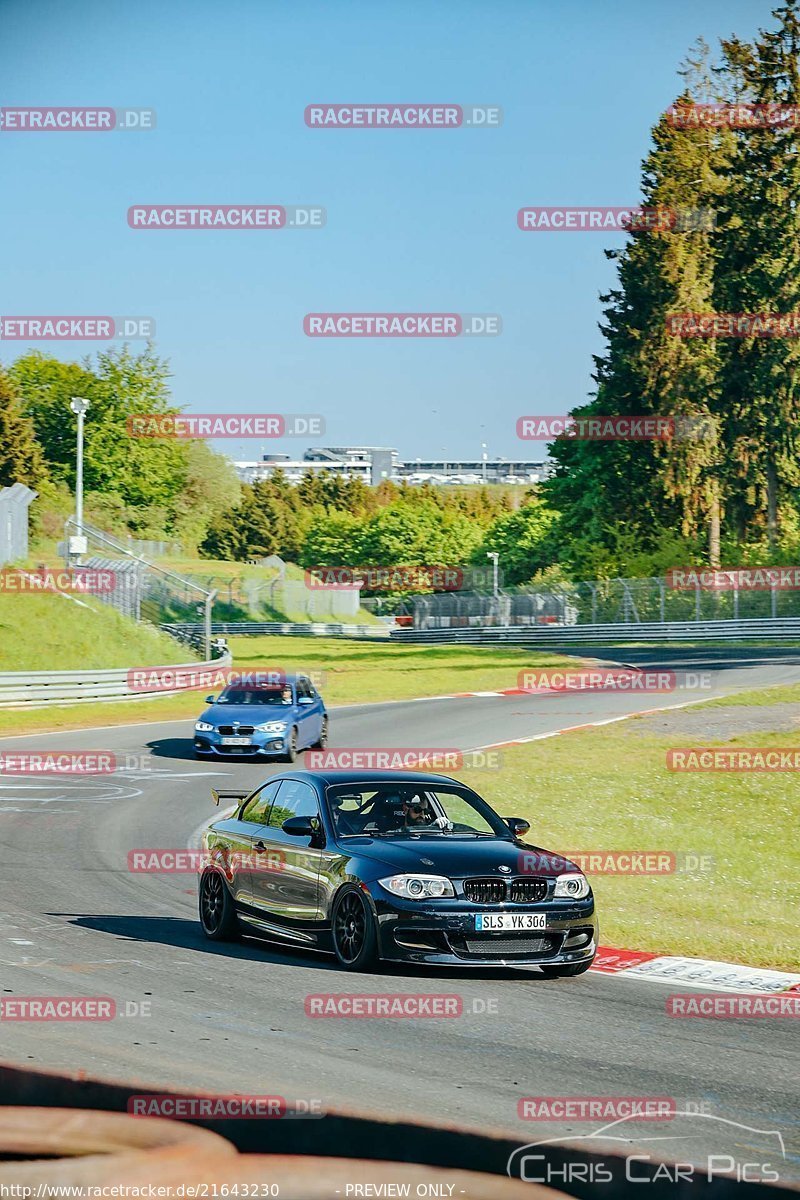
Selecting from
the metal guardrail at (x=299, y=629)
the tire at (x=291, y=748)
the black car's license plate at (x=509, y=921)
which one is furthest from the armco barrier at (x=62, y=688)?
the metal guardrail at (x=299, y=629)

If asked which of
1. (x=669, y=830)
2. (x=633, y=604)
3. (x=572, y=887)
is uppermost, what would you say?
(x=633, y=604)

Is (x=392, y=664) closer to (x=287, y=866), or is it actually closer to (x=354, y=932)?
(x=287, y=866)

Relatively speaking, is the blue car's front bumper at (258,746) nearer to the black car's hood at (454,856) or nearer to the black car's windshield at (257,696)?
the black car's windshield at (257,696)

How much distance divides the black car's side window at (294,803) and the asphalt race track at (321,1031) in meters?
1.07

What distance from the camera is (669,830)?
68.4 ft

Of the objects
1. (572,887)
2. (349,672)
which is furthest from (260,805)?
(349,672)

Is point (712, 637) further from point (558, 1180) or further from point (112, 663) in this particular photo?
point (558, 1180)

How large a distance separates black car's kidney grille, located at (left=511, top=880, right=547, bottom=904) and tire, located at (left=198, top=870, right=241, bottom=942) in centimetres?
→ 279

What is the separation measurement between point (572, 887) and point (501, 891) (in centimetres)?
60

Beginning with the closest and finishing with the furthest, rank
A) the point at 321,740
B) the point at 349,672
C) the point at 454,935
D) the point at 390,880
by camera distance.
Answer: the point at 454,935
the point at 390,880
the point at 321,740
the point at 349,672

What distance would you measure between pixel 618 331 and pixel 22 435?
1456 inches

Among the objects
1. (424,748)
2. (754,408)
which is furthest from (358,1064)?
(754,408)

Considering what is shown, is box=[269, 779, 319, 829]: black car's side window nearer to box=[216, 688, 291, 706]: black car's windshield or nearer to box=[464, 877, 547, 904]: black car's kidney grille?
box=[464, 877, 547, 904]: black car's kidney grille

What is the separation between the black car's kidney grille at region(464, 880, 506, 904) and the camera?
35.3 ft
